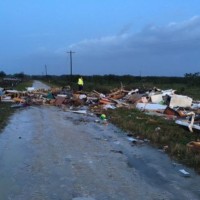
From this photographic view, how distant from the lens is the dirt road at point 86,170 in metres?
7.22

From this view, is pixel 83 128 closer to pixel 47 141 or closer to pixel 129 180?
pixel 47 141

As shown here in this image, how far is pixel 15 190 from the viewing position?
738 centimetres

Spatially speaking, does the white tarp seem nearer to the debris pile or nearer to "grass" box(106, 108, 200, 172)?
the debris pile

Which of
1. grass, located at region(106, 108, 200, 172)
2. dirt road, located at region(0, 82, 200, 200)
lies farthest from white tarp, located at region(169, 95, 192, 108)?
dirt road, located at region(0, 82, 200, 200)

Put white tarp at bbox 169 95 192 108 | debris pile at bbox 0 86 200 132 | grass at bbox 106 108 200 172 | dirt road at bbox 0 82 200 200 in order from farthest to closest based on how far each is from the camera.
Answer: white tarp at bbox 169 95 192 108
debris pile at bbox 0 86 200 132
grass at bbox 106 108 200 172
dirt road at bbox 0 82 200 200

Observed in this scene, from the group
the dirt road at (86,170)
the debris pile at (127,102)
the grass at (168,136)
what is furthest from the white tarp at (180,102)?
the dirt road at (86,170)

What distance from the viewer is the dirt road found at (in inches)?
284

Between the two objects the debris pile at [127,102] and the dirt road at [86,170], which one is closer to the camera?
the dirt road at [86,170]

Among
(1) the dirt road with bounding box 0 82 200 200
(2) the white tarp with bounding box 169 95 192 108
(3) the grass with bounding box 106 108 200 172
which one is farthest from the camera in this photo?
(2) the white tarp with bounding box 169 95 192 108

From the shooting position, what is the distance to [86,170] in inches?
352

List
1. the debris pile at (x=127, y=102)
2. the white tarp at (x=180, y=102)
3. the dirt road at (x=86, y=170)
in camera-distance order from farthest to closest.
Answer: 1. the white tarp at (x=180, y=102)
2. the debris pile at (x=127, y=102)
3. the dirt road at (x=86, y=170)

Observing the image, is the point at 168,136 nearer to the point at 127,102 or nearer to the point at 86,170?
the point at 86,170

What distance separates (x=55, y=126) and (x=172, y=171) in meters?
8.65

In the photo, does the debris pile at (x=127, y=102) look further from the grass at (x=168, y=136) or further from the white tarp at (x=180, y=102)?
the grass at (x=168, y=136)
